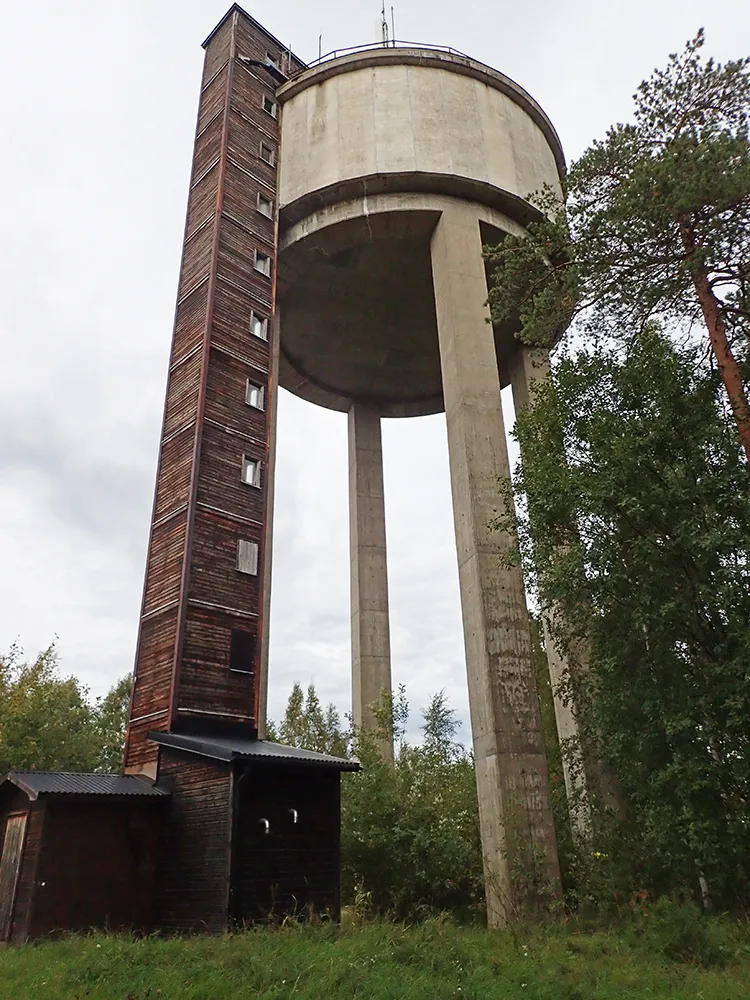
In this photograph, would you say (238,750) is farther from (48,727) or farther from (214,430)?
(48,727)

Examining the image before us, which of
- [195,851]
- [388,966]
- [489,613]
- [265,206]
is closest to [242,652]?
[195,851]

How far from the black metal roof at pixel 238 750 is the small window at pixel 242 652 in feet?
5.51

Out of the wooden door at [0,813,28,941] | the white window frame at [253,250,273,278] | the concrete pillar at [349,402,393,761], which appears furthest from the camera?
the concrete pillar at [349,402,393,761]

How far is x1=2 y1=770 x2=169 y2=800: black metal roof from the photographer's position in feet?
41.9

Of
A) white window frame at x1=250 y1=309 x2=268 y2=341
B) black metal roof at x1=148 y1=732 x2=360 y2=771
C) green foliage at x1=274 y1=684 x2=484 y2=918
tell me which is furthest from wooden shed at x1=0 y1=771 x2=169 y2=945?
white window frame at x1=250 y1=309 x2=268 y2=341

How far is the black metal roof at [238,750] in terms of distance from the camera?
13344 mm

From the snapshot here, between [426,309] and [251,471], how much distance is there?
7.82m

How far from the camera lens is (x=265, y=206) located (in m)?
23.6

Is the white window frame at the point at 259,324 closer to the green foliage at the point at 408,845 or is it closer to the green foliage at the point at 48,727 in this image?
the green foliage at the point at 408,845

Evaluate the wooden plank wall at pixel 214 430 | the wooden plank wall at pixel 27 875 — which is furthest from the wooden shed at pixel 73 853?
the wooden plank wall at pixel 214 430

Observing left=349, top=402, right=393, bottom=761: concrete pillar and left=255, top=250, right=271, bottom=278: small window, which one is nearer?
left=255, top=250, right=271, bottom=278: small window

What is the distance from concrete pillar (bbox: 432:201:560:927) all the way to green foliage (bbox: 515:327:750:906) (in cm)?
120

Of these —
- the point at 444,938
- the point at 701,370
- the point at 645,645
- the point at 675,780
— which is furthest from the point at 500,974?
the point at 701,370

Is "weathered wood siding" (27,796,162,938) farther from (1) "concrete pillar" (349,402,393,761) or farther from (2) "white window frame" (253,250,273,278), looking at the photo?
(2) "white window frame" (253,250,273,278)
